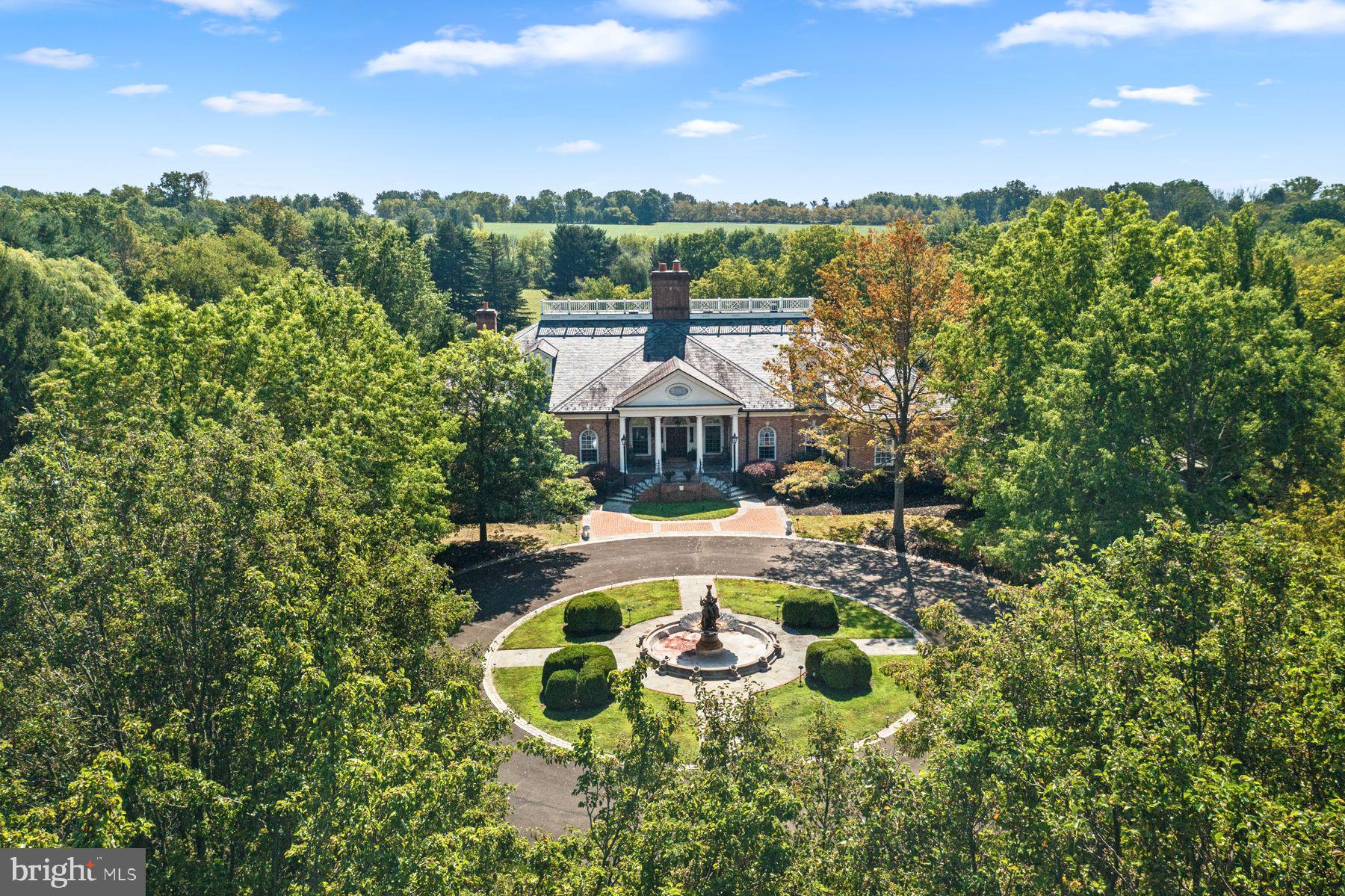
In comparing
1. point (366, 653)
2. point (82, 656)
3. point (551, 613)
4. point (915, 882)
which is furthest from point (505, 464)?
point (915, 882)

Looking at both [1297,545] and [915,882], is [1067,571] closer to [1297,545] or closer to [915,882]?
[1297,545]

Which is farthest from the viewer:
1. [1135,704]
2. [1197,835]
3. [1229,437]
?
[1229,437]

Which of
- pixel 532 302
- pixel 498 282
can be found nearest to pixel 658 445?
pixel 498 282

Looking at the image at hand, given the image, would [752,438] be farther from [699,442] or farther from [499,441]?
[499,441]

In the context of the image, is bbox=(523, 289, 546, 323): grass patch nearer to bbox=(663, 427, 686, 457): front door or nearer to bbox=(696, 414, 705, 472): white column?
bbox=(663, 427, 686, 457): front door

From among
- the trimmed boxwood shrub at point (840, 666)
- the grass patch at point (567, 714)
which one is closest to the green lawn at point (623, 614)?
the grass patch at point (567, 714)

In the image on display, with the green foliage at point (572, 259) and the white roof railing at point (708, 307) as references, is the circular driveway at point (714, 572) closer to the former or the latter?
the white roof railing at point (708, 307)
